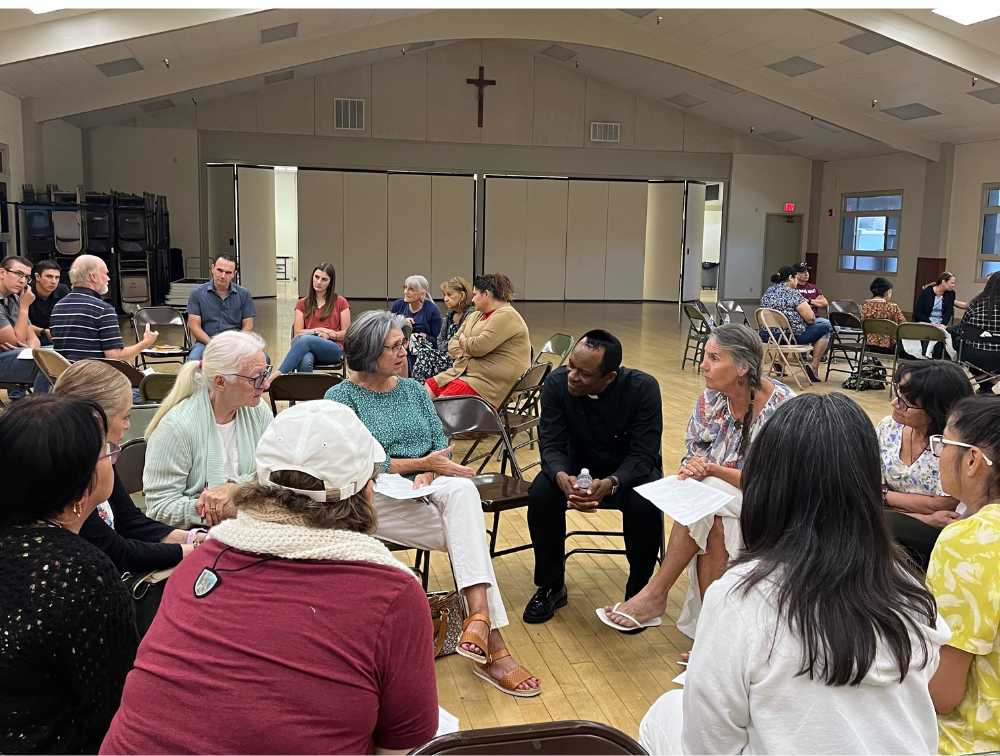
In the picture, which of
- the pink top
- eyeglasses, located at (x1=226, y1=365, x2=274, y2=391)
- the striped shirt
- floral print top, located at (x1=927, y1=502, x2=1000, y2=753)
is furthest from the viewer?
the pink top

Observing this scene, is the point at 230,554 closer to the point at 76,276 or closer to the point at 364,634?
the point at 364,634

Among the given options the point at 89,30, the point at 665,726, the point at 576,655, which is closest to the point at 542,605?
the point at 576,655

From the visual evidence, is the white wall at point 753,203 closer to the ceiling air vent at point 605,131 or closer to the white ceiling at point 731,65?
the white ceiling at point 731,65

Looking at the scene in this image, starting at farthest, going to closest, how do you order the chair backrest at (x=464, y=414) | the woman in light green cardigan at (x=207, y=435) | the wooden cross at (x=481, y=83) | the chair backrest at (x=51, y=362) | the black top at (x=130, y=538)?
the wooden cross at (x=481, y=83) → the chair backrest at (x=51, y=362) → the chair backrest at (x=464, y=414) → the woman in light green cardigan at (x=207, y=435) → the black top at (x=130, y=538)

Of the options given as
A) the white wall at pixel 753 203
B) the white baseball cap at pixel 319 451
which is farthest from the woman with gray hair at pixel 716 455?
the white wall at pixel 753 203

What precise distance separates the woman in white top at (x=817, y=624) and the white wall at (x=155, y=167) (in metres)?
18.8

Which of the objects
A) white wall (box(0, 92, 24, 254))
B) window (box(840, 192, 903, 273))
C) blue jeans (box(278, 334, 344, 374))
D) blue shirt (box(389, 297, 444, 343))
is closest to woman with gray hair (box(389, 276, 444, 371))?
blue shirt (box(389, 297, 444, 343))

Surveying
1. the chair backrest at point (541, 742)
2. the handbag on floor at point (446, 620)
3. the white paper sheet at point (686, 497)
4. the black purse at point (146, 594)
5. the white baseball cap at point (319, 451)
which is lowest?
the handbag on floor at point (446, 620)

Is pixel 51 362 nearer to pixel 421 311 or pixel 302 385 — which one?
pixel 302 385

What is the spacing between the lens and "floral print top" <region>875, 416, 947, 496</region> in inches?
125

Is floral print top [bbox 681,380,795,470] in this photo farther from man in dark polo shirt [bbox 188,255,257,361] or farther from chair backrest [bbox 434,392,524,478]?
man in dark polo shirt [bbox 188,255,257,361]

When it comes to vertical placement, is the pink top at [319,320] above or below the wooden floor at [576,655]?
above

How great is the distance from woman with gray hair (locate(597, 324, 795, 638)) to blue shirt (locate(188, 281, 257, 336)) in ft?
14.2

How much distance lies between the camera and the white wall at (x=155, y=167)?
1786cm
